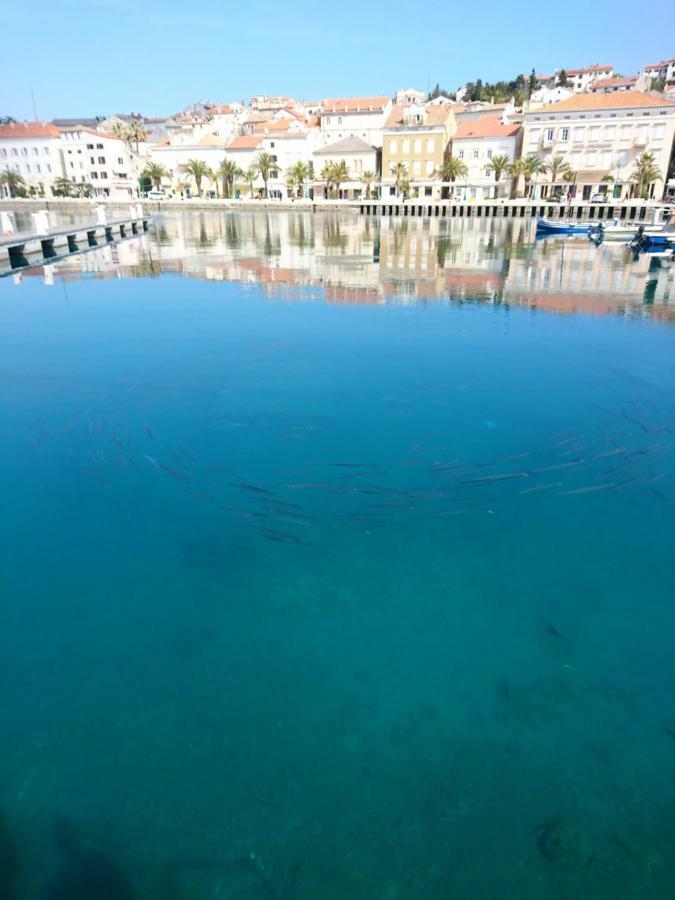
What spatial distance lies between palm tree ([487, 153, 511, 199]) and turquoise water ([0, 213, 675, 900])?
65.0 meters

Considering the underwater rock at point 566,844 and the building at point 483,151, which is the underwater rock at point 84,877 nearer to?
the underwater rock at point 566,844

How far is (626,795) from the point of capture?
365 centimetres

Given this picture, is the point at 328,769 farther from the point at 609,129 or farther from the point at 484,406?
the point at 609,129

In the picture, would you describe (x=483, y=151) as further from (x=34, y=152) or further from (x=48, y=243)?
(x=34, y=152)

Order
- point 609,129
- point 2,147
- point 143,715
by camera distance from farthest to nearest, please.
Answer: point 2,147 < point 609,129 < point 143,715

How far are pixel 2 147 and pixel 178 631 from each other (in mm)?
102093

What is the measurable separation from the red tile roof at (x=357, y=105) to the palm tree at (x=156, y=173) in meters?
24.4

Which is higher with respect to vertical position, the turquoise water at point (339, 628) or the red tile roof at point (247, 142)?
the red tile roof at point (247, 142)

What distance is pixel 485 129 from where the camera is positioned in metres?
70.6

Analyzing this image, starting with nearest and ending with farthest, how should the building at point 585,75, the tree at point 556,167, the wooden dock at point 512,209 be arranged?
the wooden dock at point 512,209, the tree at point 556,167, the building at point 585,75

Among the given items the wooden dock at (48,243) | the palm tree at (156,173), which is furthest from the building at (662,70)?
the wooden dock at (48,243)

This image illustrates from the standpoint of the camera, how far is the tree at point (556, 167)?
64.1 meters

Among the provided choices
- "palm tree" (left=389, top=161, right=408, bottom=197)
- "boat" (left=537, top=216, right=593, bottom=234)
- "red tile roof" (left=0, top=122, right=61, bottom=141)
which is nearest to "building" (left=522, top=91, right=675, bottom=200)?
"palm tree" (left=389, top=161, right=408, bottom=197)

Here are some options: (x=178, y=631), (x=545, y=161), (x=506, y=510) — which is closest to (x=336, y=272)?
(x=506, y=510)
